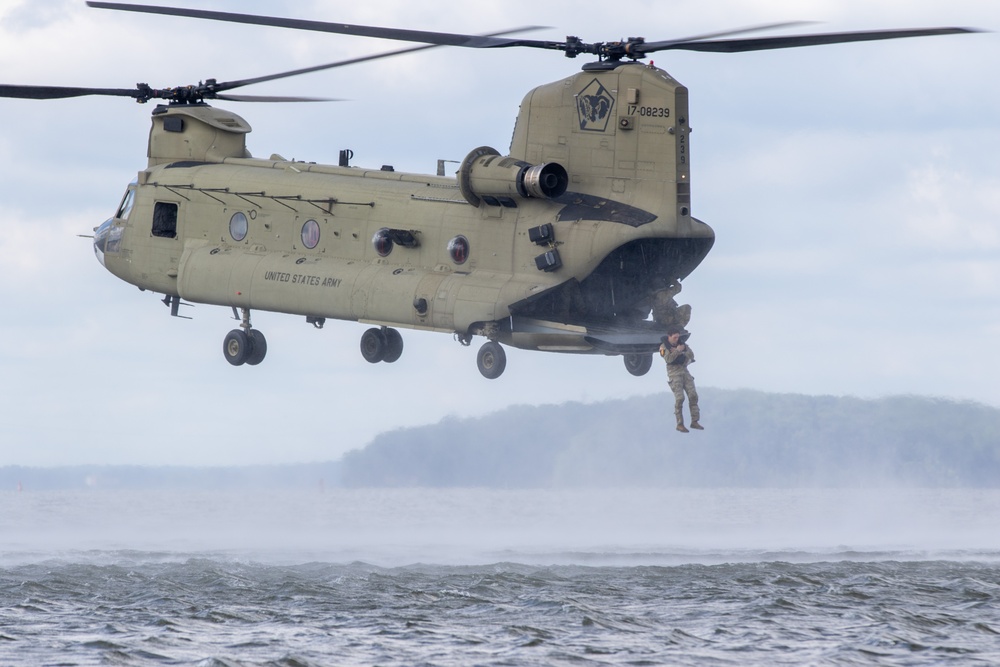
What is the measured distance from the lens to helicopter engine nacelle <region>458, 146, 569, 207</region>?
29297mm

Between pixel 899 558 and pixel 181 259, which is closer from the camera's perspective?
pixel 181 259

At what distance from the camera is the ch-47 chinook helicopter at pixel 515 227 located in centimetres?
2916

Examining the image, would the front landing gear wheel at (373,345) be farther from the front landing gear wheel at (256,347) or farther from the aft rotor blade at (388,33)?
the aft rotor blade at (388,33)

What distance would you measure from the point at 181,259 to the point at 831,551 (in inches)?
802

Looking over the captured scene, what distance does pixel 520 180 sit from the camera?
96.3ft

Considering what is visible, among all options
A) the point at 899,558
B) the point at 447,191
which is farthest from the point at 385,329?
the point at 899,558

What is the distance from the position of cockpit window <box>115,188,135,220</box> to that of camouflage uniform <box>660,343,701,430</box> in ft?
44.5

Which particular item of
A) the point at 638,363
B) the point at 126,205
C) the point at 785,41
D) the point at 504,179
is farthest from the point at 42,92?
the point at 785,41

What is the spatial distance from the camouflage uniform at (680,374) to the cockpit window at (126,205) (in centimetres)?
1356

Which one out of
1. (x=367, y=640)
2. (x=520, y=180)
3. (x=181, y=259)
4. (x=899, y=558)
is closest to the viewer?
(x=367, y=640)

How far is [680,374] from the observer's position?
30891mm

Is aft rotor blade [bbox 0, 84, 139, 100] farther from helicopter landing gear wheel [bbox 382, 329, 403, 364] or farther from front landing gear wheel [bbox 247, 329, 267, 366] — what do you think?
helicopter landing gear wheel [bbox 382, 329, 403, 364]

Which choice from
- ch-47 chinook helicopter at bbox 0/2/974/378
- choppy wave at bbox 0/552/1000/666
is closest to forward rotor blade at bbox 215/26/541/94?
ch-47 chinook helicopter at bbox 0/2/974/378

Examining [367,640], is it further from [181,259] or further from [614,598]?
[181,259]
